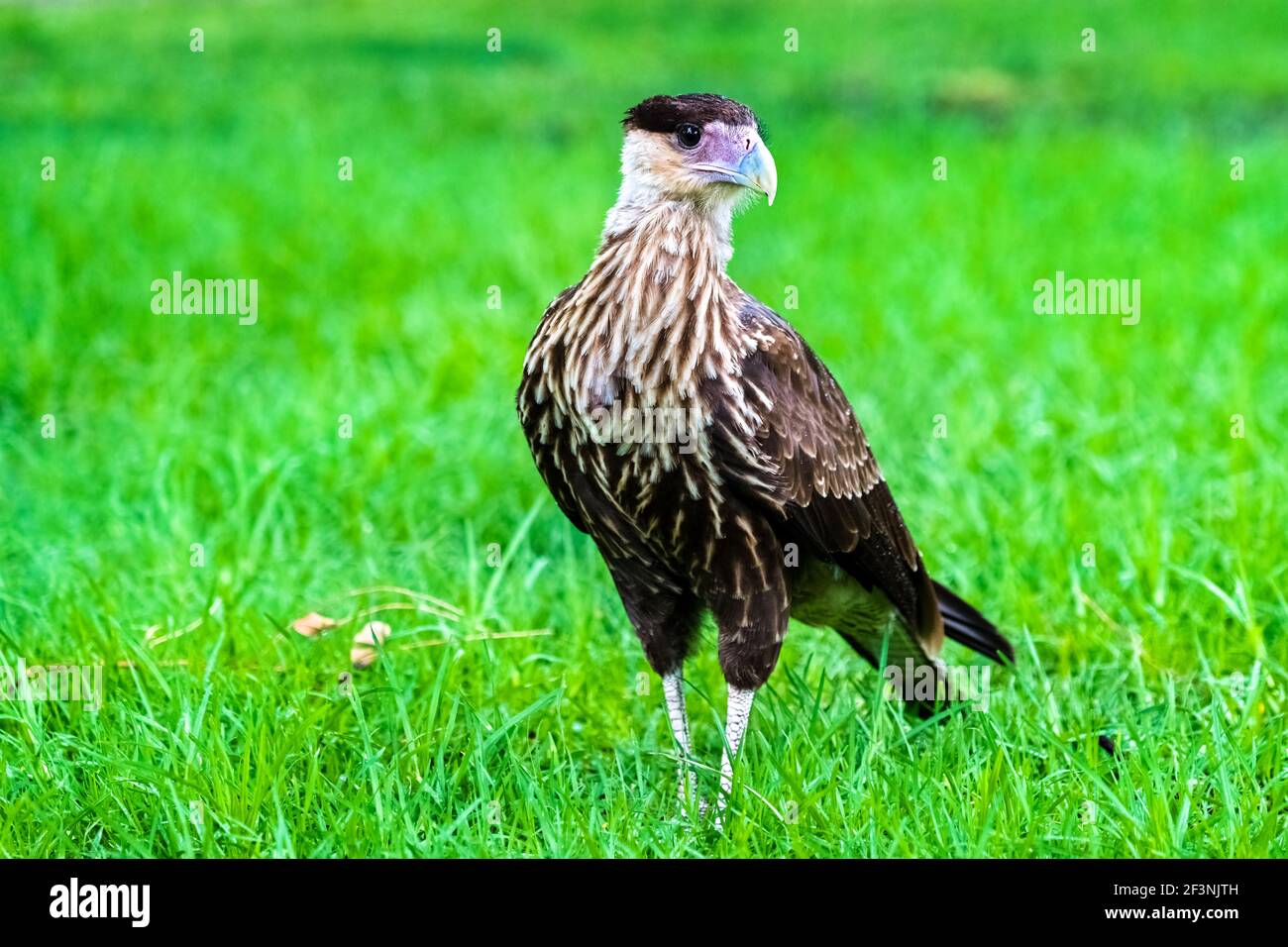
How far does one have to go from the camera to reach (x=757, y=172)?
137 inches

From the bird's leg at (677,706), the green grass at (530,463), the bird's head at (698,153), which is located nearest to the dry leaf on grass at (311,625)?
the green grass at (530,463)

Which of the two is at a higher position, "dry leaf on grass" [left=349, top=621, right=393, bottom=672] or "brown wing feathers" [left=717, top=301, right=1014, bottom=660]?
"brown wing feathers" [left=717, top=301, right=1014, bottom=660]

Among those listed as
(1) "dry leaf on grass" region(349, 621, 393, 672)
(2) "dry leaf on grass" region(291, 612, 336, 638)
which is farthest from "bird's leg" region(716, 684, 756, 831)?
(2) "dry leaf on grass" region(291, 612, 336, 638)

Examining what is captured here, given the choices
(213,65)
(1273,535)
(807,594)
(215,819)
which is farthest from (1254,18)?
(215,819)

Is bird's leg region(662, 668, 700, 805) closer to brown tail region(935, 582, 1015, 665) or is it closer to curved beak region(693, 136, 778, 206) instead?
brown tail region(935, 582, 1015, 665)

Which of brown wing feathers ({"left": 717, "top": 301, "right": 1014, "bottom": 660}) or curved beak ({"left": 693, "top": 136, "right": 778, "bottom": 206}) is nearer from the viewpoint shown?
curved beak ({"left": 693, "top": 136, "right": 778, "bottom": 206})

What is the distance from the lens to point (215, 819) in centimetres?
346

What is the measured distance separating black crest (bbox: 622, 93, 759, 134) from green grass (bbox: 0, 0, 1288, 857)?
148 centimetres

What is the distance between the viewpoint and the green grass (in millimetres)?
3604

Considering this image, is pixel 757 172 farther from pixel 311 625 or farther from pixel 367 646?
pixel 311 625

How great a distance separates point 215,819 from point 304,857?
0.25 metres

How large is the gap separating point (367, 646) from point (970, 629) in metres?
1.69

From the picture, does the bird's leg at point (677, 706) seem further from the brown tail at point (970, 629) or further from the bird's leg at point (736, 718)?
the brown tail at point (970, 629)

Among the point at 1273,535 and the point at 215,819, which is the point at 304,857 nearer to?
the point at 215,819
